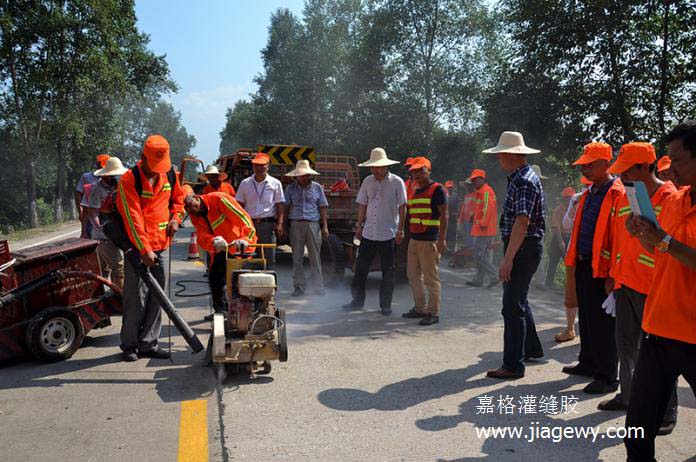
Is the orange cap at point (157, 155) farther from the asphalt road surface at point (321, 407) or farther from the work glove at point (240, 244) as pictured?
the asphalt road surface at point (321, 407)

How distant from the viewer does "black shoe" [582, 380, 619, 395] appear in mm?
4234

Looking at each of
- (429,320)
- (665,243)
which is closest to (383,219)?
(429,320)

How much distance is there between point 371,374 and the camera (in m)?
4.62

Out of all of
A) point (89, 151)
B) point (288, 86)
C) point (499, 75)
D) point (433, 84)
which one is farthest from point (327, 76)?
point (499, 75)

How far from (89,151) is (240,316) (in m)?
30.0

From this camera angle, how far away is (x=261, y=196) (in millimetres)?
7844

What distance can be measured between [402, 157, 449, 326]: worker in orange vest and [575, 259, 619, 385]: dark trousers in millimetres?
2178

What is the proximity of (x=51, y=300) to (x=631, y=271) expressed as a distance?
196 inches

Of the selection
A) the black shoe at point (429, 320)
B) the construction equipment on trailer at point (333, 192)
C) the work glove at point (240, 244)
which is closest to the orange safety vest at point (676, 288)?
the work glove at point (240, 244)

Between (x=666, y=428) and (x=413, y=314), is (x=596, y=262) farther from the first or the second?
(x=413, y=314)

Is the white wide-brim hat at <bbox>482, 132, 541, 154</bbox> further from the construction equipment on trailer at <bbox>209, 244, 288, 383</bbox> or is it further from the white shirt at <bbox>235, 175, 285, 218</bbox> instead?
the white shirt at <bbox>235, 175, 285, 218</bbox>

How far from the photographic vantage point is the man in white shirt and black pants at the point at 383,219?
7.00 m

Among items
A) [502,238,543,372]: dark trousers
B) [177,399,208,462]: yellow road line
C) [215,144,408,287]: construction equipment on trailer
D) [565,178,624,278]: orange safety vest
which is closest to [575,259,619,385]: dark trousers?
[565,178,624,278]: orange safety vest

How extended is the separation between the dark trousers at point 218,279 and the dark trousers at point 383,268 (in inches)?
81.4
